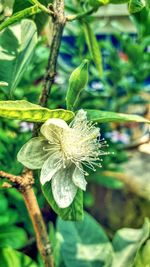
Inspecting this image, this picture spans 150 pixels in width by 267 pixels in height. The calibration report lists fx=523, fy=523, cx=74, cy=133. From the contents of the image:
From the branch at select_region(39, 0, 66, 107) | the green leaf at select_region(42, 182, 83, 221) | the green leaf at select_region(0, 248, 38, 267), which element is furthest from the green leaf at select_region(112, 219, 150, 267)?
the branch at select_region(39, 0, 66, 107)

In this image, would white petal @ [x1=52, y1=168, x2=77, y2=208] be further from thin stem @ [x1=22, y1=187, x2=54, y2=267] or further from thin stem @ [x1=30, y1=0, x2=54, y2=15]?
thin stem @ [x1=30, y1=0, x2=54, y2=15]

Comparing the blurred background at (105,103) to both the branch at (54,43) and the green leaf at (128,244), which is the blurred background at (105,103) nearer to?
the branch at (54,43)

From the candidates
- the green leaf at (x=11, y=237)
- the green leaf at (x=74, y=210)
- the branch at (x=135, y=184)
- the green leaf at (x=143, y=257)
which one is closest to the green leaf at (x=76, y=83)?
the green leaf at (x=74, y=210)

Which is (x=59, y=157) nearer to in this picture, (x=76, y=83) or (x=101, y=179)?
(x=76, y=83)

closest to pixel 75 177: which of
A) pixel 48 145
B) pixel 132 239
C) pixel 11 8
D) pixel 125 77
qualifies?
pixel 48 145

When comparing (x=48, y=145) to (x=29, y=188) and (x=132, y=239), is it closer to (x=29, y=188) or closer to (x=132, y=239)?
(x=29, y=188)

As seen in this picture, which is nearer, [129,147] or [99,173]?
[99,173]
